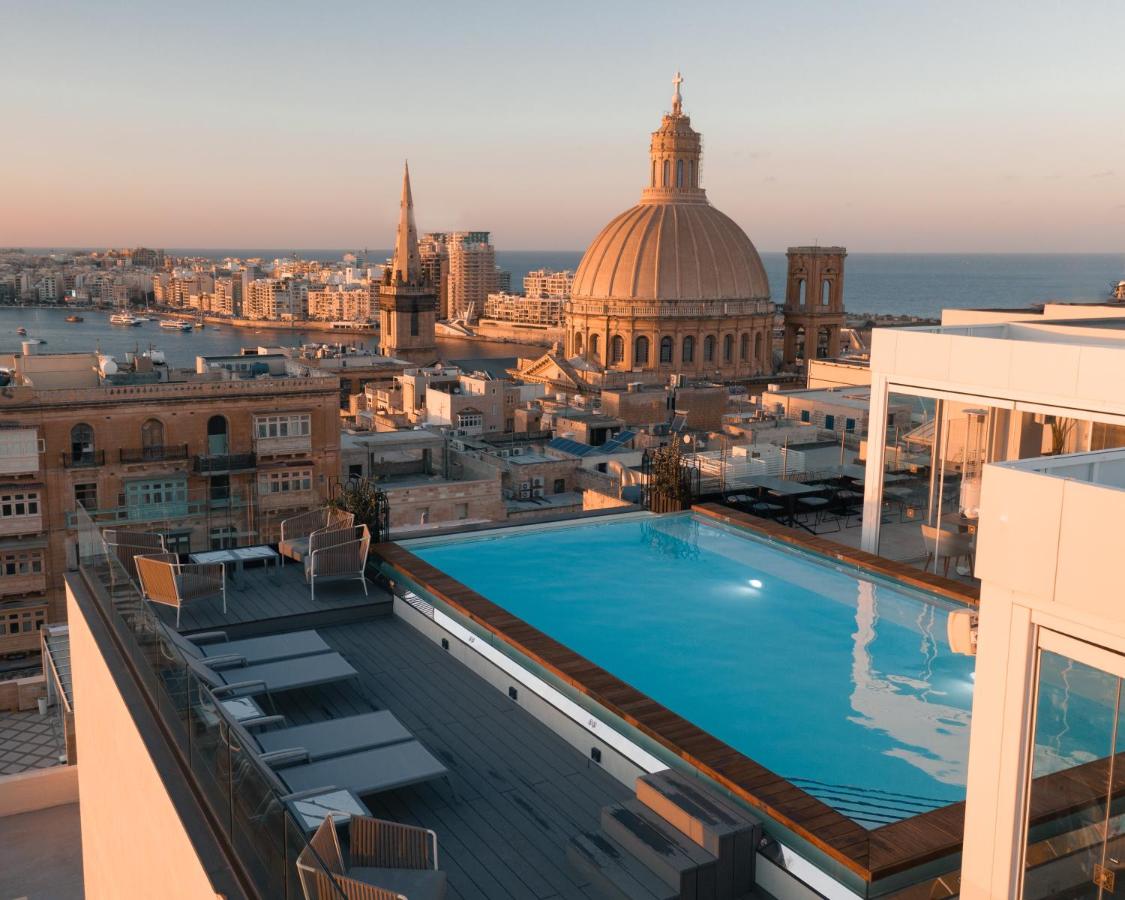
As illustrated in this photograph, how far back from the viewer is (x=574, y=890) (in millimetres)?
4508

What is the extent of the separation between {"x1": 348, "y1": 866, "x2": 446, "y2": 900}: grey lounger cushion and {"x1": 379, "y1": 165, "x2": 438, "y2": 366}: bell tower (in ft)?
220

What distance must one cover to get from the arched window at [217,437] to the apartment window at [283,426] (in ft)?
2.18

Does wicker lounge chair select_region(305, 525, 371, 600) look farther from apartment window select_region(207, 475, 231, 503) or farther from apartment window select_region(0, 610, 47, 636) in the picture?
apartment window select_region(0, 610, 47, 636)

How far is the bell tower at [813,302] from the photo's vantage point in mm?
57062

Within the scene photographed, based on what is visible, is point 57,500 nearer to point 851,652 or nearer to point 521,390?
point 851,652

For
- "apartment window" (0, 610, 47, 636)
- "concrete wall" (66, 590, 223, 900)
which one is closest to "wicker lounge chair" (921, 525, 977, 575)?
"concrete wall" (66, 590, 223, 900)

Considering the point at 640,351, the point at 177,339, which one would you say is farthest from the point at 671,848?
the point at 177,339

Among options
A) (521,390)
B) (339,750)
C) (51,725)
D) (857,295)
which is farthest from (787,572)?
(857,295)

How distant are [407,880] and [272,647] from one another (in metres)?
3.06

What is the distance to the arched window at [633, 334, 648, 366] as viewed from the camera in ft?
171

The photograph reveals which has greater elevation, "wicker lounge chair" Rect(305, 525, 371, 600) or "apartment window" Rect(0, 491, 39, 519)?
"wicker lounge chair" Rect(305, 525, 371, 600)

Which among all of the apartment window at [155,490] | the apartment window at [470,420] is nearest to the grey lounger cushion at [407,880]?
the apartment window at [155,490]

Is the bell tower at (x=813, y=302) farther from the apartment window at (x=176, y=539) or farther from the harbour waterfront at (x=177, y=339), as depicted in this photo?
the harbour waterfront at (x=177, y=339)

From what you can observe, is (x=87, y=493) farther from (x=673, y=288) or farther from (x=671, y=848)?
(x=673, y=288)
